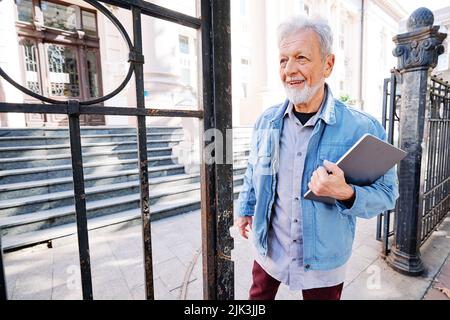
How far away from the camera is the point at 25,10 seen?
7.01m

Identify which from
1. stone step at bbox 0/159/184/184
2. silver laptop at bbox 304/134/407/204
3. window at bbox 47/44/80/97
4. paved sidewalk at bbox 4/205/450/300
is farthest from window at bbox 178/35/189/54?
silver laptop at bbox 304/134/407/204

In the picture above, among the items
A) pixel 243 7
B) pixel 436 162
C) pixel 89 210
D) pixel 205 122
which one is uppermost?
pixel 243 7

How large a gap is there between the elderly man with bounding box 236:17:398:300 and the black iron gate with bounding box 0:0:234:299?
0.52 m

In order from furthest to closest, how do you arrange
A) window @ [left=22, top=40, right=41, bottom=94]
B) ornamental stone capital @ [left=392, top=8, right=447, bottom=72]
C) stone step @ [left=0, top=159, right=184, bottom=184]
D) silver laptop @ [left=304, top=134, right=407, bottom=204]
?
window @ [left=22, top=40, right=41, bottom=94], stone step @ [left=0, top=159, right=184, bottom=184], ornamental stone capital @ [left=392, top=8, right=447, bottom=72], silver laptop @ [left=304, top=134, right=407, bottom=204]

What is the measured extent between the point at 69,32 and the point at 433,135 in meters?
9.12

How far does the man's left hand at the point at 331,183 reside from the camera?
3.98 feet

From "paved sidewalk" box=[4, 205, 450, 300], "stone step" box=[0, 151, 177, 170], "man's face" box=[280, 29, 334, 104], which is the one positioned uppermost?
"man's face" box=[280, 29, 334, 104]

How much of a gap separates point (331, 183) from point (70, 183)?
13.7 ft

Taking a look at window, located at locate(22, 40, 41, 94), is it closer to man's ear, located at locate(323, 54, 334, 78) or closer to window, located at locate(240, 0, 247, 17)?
man's ear, located at locate(323, 54, 334, 78)

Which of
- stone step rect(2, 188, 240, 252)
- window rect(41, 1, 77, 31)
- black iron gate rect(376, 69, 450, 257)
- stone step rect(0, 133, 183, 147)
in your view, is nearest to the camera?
black iron gate rect(376, 69, 450, 257)

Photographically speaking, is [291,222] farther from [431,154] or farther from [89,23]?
[89,23]

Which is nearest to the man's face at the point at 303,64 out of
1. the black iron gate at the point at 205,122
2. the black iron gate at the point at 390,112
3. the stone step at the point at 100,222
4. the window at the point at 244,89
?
the black iron gate at the point at 205,122

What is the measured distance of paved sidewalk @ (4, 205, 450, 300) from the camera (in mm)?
2365

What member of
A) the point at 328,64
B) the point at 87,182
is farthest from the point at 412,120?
the point at 87,182
